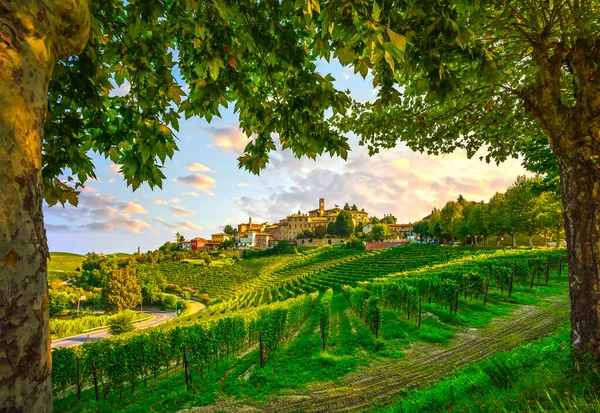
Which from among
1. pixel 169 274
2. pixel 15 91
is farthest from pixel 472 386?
pixel 169 274

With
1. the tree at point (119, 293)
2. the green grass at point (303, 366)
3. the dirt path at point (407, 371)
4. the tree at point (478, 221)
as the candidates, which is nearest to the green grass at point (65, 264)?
the tree at point (119, 293)

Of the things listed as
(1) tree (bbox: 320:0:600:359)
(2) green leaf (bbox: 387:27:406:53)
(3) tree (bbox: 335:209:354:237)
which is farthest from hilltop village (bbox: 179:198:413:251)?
(2) green leaf (bbox: 387:27:406:53)

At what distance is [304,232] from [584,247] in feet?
358

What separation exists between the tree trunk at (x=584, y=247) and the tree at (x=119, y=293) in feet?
201

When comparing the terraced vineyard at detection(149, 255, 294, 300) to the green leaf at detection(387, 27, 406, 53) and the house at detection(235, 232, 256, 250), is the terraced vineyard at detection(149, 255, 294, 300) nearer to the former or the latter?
the house at detection(235, 232, 256, 250)

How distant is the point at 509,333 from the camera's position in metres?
11.1

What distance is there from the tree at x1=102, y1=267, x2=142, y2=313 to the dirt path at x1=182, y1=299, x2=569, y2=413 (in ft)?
176

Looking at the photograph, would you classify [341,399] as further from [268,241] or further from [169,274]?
[268,241]

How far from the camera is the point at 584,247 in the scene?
4078 millimetres

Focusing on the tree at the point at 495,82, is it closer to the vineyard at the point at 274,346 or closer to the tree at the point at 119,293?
the vineyard at the point at 274,346

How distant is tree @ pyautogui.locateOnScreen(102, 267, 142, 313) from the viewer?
50594mm

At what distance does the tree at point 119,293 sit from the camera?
50.6m

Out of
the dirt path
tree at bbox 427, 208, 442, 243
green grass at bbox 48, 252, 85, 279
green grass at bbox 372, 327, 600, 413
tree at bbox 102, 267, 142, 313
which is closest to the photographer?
green grass at bbox 372, 327, 600, 413

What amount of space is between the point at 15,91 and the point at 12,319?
1.12 m
